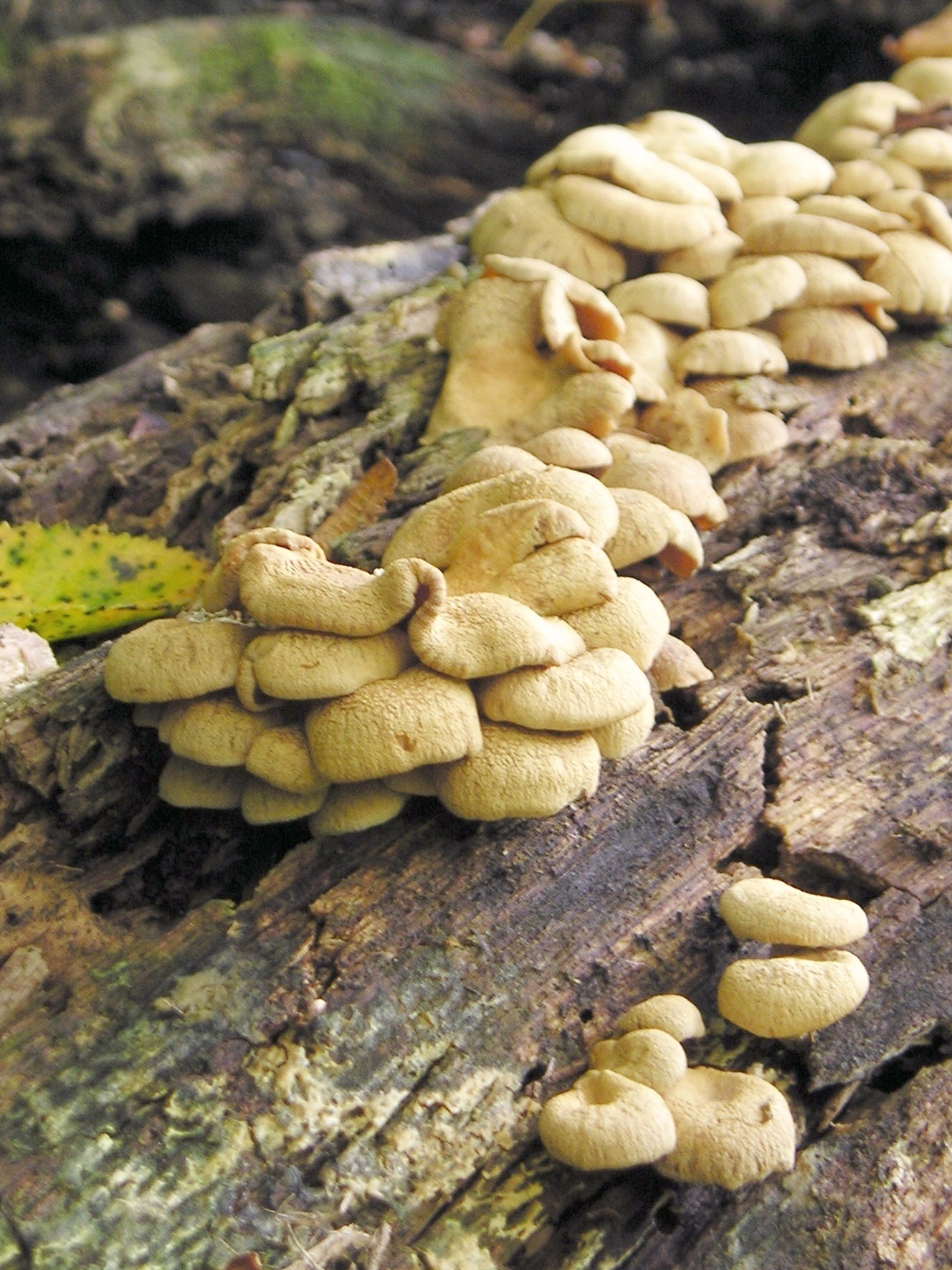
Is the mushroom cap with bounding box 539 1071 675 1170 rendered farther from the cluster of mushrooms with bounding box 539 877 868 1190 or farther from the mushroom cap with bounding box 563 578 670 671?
the mushroom cap with bounding box 563 578 670 671

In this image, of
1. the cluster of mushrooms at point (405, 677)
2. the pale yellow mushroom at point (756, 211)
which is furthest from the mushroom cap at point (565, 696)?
the pale yellow mushroom at point (756, 211)

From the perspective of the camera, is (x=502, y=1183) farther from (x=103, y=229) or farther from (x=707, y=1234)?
(x=103, y=229)

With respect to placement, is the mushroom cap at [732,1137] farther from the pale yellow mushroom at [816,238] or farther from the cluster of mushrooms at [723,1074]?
the pale yellow mushroom at [816,238]

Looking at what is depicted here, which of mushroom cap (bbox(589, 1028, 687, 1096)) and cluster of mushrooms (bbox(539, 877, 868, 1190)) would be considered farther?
mushroom cap (bbox(589, 1028, 687, 1096))

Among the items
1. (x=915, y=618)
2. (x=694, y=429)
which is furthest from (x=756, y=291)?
(x=915, y=618)

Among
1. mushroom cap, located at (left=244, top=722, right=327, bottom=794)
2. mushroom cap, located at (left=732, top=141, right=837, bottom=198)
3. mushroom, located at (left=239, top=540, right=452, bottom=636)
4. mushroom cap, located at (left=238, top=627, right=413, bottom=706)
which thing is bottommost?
mushroom cap, located at (left=244, top=722, right=327, bottom=794)

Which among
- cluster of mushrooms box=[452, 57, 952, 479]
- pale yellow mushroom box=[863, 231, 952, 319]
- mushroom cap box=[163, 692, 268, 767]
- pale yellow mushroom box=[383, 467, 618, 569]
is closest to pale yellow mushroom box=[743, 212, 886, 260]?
cluster of mushrooms box=[452, 57, 952, 479]

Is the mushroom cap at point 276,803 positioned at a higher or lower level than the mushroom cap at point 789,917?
higher
